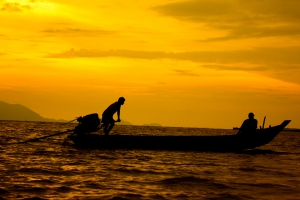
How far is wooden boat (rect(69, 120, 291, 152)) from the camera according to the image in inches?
829

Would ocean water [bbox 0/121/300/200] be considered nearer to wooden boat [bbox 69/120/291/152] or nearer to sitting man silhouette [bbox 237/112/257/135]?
wooden boat [bbox 69/120/291/152]

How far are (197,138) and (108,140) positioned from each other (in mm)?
4638

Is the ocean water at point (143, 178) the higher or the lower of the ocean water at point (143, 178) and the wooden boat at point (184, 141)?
the lower

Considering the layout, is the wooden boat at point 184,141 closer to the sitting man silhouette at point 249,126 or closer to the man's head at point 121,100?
the sitting man silhouette at point 249,126

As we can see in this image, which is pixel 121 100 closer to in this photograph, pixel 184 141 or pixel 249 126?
pixel 184 141

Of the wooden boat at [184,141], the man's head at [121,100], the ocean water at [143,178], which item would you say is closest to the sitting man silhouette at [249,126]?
the wooden boat at [184,141]

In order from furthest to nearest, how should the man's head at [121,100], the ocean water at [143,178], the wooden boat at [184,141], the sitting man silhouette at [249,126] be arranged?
the wooden boat at [184,141], the sitting man silhouette at [249,126], the man's head at [121,100], the ocean water at [143,178]

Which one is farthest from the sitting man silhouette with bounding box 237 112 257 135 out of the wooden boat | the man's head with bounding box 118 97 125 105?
the man's head with bounding box 118 97 125 105

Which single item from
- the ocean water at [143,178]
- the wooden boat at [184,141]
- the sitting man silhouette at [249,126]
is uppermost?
the sitting man silhouette at [249,126]

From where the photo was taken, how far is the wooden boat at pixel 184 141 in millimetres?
21047

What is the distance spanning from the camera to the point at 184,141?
2128 cm

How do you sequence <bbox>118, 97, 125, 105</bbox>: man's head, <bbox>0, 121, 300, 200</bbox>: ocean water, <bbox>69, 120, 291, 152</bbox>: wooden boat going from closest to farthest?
<bbox>0, 121, 300, 200</bbox>: ocean water, <bbox>118, 97, 125, 105</bbox>: man's head, <bbox>69, 120, 291, 152</bbox>: wooden boat

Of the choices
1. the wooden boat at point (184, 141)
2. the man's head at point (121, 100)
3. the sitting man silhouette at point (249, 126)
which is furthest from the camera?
the wooden boat at point (184, 141)

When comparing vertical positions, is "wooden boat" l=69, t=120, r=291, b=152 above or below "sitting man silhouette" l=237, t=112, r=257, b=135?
below
